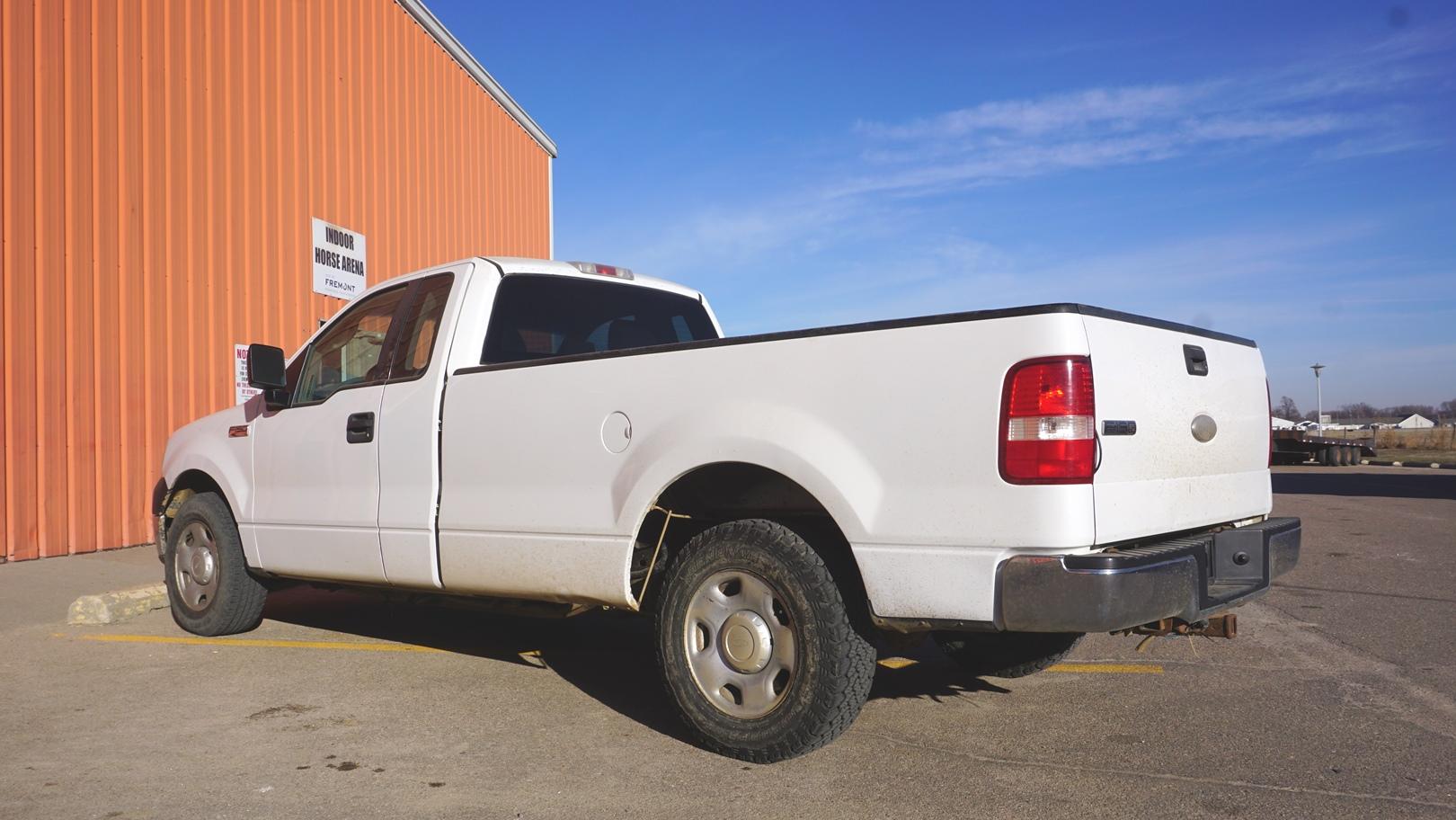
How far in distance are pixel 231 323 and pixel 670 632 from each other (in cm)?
877

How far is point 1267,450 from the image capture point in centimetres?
408

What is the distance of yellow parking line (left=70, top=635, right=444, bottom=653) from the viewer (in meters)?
5.72

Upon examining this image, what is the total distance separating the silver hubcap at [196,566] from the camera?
591 centimetres

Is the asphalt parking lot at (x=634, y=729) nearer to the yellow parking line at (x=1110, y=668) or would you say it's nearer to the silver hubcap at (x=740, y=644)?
the yellow parking line at (x=1110, y=668)

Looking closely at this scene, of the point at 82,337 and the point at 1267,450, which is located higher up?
the point at 82,337

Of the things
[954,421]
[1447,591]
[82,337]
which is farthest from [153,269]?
[1447,591]

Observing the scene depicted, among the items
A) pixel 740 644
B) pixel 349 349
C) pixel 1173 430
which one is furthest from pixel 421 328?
pixel 1173 430

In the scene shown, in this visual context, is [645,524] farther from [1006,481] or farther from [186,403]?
[186,403]

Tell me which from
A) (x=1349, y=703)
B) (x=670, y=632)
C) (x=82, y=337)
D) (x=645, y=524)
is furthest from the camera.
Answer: (x=82, y=337)

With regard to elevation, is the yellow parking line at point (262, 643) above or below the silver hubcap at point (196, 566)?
below

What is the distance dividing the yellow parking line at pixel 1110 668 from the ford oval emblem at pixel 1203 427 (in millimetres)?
1759

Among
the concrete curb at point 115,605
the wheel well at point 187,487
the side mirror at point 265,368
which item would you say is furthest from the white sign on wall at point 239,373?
the side mirror at point 265,368

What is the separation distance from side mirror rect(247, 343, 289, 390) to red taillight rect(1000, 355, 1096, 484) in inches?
146

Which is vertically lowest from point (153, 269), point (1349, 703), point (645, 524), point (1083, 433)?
point (1349, 703)
